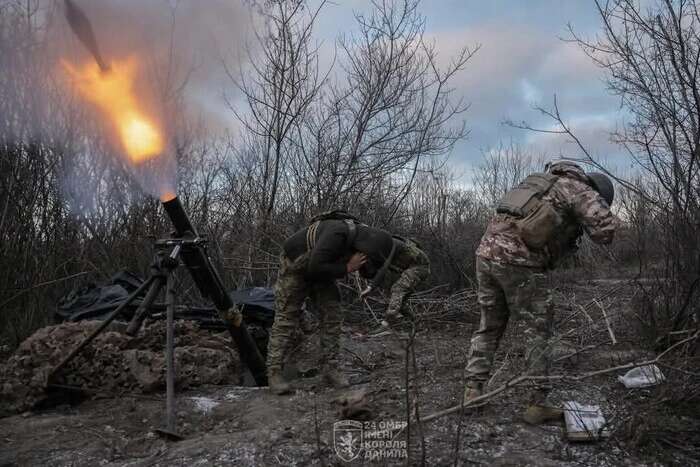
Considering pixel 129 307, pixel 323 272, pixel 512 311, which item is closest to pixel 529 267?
pixel 512 311

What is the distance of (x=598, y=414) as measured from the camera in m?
3.52

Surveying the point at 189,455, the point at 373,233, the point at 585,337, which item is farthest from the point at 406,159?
the point at 189,455

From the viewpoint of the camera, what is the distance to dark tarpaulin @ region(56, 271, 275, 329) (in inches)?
212

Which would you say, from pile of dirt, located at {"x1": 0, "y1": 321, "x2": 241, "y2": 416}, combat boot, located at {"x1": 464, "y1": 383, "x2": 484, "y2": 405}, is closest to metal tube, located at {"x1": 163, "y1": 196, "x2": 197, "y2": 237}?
pile of dirt, located at {"x1": 0, "y1": 321, "x2": 241, "y2": 416}

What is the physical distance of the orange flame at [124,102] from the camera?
4.30 meters

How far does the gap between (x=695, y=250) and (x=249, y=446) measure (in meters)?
4.22

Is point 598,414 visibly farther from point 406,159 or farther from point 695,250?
point 406,159

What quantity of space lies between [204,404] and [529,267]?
8.67 feet

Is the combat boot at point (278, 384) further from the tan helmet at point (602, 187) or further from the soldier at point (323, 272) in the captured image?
the tan helmet at point (602, 187)

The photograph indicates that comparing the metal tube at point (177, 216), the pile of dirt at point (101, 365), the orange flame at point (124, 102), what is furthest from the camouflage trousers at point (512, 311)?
the orange flame at point (124, 102)

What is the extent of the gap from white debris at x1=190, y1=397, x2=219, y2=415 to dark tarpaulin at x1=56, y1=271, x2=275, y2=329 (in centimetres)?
122

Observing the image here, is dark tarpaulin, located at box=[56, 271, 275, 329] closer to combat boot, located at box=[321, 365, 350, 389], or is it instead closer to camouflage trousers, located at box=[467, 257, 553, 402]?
combat boot, located at box=[321, 365, 350, 389]

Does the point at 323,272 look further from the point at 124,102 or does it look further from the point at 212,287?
the point at 124,102

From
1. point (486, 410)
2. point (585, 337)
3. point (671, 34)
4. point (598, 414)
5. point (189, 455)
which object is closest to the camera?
point (189, 455)
